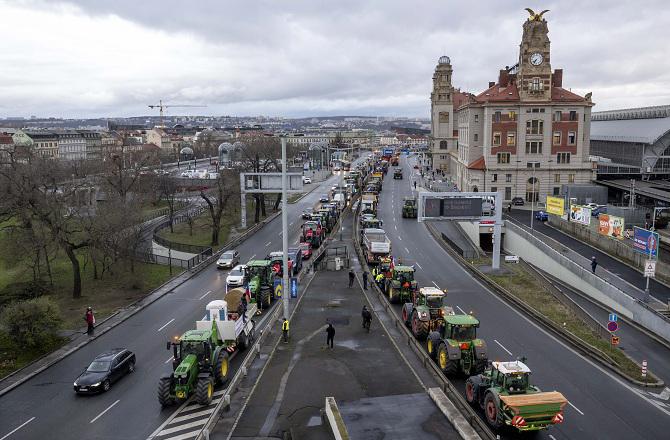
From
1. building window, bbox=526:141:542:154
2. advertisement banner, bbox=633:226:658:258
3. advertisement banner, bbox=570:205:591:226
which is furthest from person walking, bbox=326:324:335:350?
building window, bbox=526:141:542:154

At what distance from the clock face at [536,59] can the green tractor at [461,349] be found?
64.4 metres

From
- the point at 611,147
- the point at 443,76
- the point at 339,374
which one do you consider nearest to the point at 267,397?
the point at 339,374

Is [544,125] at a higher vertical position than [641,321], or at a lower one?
higher

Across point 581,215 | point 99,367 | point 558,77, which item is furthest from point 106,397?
point 558,77

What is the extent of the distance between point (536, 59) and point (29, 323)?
73.6 m

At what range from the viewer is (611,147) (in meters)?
115

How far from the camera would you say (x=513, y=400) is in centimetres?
1900

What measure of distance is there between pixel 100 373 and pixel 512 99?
71.9m

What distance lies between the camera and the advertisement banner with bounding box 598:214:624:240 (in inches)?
2004

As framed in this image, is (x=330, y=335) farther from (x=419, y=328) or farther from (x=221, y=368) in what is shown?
(x=221, y=368)

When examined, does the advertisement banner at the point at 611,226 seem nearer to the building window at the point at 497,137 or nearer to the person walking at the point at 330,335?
the building window at the point at 497,137

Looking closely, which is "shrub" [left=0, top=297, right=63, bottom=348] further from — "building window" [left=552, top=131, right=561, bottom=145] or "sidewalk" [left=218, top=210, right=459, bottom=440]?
"building window" [left=552, top=131, right=561, bottom=145]

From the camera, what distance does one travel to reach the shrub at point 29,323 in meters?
28.6

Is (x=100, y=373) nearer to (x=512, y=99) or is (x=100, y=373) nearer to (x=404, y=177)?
(x=512, y=99)
